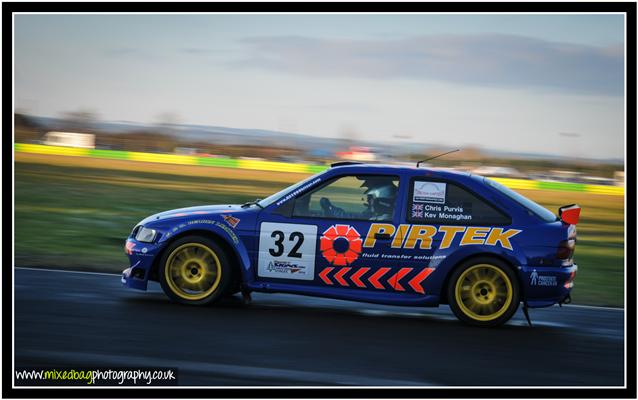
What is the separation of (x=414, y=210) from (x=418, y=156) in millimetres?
32242

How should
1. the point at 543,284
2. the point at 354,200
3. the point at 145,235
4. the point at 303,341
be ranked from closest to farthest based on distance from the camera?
the point at 303,341 → the point at 543,284 → the point at 354,200 → the point at 145,235

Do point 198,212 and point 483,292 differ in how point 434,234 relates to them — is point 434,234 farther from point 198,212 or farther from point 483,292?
point 198,212

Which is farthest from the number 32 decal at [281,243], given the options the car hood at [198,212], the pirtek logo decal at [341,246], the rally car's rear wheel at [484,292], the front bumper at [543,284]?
the front bumper at [543,284]

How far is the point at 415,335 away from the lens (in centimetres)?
729

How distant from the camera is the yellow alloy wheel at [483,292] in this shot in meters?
7.67

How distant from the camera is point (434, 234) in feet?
25.3

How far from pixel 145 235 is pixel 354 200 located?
2.14 metres

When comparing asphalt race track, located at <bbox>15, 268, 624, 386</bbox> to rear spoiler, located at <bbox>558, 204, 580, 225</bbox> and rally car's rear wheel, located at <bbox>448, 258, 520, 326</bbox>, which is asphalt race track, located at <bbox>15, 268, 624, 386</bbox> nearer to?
rally car's rear wheel, located at <bbox>448, 258, 520, 326</bbox>

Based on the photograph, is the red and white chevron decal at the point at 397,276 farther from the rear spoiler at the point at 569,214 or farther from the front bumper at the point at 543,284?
the rear spoiler at the point at 569,214

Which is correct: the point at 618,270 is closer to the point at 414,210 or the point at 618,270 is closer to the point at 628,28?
the point at 628,28

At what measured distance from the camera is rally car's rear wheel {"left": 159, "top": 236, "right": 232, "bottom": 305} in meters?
7.95

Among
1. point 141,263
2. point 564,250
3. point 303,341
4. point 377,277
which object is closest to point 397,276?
point 377,277

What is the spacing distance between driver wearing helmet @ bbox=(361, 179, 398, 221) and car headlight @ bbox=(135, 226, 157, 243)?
214cm

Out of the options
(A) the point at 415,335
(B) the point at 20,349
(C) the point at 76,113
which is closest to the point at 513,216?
(A) the point at 415,335
